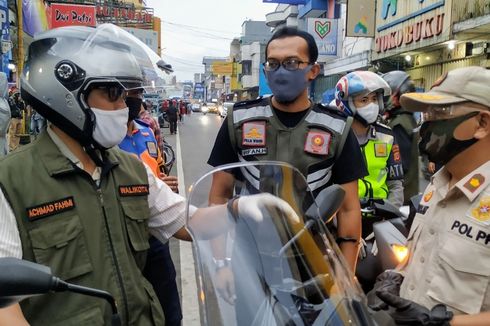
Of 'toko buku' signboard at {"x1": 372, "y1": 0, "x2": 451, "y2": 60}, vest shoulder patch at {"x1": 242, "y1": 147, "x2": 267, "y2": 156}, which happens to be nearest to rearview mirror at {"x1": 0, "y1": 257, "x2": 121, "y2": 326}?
vest shoulder patch at {"x1": 242, "y1": 147, "x2": 267, "y2": 156}

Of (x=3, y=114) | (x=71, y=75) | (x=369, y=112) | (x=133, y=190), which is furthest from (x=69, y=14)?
(x=133, y=190)

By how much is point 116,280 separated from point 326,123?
139 centimetres

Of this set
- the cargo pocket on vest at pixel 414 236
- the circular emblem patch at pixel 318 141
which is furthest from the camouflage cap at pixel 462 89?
the circular emblem patch at pixel 318 141

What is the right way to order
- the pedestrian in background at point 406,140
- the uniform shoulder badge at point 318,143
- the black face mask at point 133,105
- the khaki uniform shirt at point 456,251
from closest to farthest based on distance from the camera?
the khaki uniform shirt at point 456,251, the uniform shoulder badge at point 318,143, the black face mask at point 133,105, the pedestrian in background at point 406,140

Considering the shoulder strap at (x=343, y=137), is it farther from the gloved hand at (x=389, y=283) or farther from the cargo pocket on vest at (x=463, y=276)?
the cargo pocket on vest at (x=463, y=276)

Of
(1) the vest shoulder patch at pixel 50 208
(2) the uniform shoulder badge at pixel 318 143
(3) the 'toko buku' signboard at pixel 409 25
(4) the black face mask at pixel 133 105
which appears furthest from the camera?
(3) the 'toko buku' signboard at pixel 409 25

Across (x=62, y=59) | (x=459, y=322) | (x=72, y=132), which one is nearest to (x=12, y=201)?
(x=72, y=132)

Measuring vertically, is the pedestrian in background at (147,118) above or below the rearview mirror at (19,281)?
above

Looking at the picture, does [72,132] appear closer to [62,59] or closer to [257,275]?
[62,59]

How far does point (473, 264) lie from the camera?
1.59 meters

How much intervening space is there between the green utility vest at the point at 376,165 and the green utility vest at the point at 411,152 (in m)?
0.88

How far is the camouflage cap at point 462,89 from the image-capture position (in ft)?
5.62

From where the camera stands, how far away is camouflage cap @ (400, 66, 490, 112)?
1.71m

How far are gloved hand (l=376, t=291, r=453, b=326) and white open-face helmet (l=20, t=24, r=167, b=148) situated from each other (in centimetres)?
116
